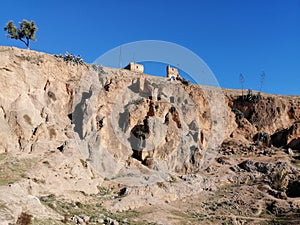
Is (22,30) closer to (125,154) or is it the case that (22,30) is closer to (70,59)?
(70,59)

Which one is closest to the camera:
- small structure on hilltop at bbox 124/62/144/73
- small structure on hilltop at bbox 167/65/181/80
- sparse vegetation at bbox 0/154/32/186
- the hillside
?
sparse vegetation at bbox 0/154/32/186

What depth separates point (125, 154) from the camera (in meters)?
36.8

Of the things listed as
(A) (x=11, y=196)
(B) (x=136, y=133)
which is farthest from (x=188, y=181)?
(A) (x=11, y=196)

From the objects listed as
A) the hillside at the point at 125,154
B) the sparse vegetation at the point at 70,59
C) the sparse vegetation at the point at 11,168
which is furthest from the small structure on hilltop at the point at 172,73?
the sparse vegetation at the point at 11,168

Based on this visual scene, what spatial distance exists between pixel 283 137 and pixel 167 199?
1127 inches

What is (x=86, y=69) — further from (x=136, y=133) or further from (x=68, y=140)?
(x=68, y=140)

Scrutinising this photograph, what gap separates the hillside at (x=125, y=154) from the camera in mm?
25297

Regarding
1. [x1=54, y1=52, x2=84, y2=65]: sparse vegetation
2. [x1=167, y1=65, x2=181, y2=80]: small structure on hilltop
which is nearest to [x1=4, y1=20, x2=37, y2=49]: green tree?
[x1=54, y1=52, x2=84, y2=65]: sparse vegetation

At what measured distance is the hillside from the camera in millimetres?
25297

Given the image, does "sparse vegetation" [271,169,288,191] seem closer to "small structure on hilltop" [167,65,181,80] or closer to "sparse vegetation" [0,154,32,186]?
"small structure on hilltop" [167,65,181,80]

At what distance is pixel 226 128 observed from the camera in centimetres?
5428

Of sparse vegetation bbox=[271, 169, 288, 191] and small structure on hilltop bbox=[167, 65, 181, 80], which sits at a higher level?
small structure on hilltop bbox=[167, 65, 181, 80]

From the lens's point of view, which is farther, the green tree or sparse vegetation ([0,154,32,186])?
the green tree

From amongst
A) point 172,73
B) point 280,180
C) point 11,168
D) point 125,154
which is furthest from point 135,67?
point 11,168
